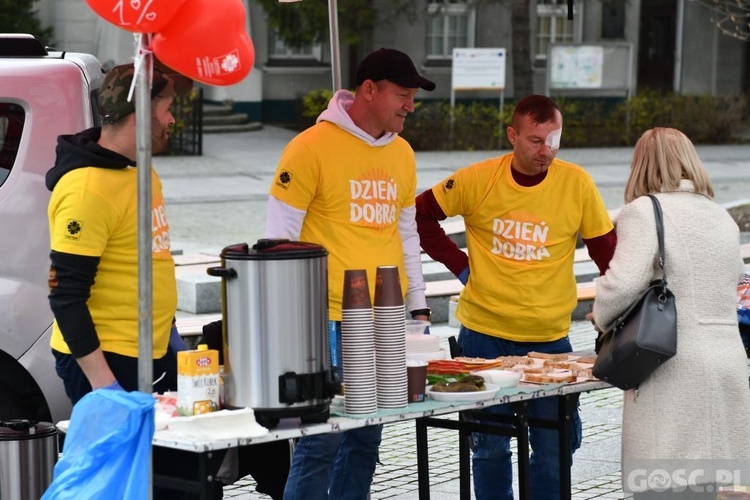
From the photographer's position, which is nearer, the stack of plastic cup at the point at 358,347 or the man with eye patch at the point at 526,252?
the stack of plastic cup at the point at 358,347

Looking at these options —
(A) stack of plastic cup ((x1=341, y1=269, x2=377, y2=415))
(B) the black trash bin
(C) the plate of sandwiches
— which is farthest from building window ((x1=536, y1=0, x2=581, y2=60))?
(A) stack of plastic cup ((x1=341, y1=269, x2=377, y2=415))

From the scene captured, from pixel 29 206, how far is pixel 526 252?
6.83 feet

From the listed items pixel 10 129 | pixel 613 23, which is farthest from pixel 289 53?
pixel 10 129

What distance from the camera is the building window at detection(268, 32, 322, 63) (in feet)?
95.0

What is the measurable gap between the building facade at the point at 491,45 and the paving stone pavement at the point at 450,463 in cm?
1890

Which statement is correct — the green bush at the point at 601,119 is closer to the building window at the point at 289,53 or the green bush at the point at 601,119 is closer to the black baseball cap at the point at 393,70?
the building window at the point at 289,53

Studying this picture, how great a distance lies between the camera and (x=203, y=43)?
3.82m

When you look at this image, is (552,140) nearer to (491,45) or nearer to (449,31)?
(449,31)

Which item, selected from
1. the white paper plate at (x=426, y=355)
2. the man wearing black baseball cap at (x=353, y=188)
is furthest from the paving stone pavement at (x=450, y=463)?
the white paper plate at (x=426, y=355)

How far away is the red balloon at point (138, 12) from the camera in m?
3.68

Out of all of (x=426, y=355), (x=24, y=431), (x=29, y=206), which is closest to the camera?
(x=426, y=355)

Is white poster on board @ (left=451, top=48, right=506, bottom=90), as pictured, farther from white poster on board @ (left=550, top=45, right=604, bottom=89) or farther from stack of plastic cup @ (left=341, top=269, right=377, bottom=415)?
stack of plastic cup @ (left=341, top=269, right=377, bottom=415)

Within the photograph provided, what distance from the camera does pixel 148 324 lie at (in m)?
3.73

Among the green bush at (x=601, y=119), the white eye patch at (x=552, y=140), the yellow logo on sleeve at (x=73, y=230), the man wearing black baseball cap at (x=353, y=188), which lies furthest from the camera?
the green bush at (x=601, y=119)
